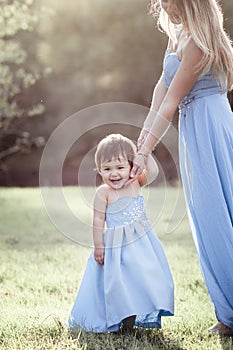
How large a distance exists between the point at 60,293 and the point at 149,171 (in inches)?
54.8

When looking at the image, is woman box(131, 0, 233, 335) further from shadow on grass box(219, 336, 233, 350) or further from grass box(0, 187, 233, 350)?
grass box(0, 187, 233, 350)

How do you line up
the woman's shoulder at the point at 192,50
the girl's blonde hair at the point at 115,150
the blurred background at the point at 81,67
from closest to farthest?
the woman's shoulder at the point at 192,50 < the girl's blonde hair at the point at 115,150 < the blurred background at the point at 81,67

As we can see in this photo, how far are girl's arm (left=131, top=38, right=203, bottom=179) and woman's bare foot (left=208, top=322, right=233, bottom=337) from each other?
886mm

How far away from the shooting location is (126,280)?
2.92 meters

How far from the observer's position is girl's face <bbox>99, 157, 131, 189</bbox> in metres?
2.93

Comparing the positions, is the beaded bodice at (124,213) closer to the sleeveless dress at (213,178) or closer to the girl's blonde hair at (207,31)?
the sleeveless dress at (213,178)

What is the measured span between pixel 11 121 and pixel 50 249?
27.9 ft

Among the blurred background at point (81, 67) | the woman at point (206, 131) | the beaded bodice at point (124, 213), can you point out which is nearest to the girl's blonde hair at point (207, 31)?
the woman at point (206, 131)

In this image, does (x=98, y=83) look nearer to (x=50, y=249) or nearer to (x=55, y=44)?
(x=55, y=44)

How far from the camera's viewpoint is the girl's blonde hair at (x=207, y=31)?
281 centimetres

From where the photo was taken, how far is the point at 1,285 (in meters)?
4.18

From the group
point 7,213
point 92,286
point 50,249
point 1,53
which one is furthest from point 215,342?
point 1,53

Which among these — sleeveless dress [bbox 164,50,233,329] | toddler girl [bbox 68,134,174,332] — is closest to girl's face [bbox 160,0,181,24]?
sleeveless dress [bbox 164,50,233,329]

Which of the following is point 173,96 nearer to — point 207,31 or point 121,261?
point 207,31
